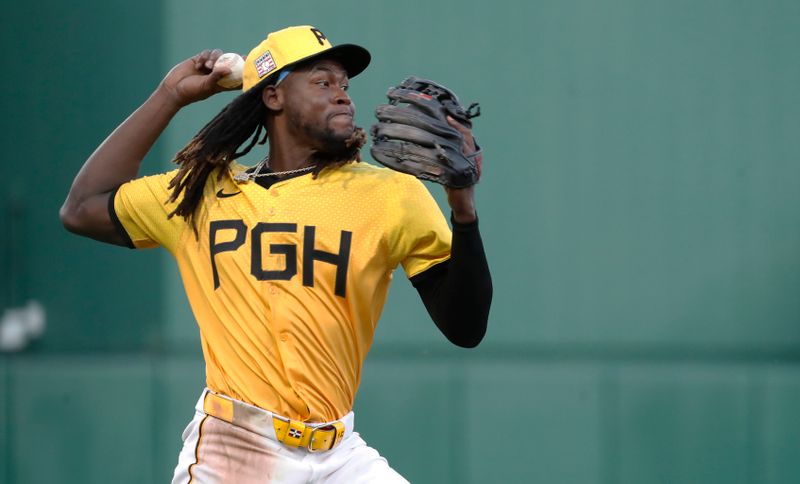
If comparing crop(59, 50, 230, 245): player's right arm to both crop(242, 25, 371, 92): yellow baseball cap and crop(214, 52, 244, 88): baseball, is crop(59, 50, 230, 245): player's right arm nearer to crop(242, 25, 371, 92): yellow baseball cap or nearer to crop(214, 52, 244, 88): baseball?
crop(214, 52, 244, 88): baseball

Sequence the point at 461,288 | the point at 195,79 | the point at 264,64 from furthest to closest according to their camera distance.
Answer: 1. the point at 195,79
2. the point at 264,64
3. the point at 461,288

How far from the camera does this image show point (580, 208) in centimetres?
630

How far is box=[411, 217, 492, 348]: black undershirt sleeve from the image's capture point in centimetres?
342

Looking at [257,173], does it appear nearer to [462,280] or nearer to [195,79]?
[195,79]

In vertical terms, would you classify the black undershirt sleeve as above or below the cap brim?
below

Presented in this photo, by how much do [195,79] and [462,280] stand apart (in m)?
1.09

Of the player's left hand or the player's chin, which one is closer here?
the player's left hand

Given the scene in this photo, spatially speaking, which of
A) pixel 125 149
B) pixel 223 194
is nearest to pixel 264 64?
pixel 223 194

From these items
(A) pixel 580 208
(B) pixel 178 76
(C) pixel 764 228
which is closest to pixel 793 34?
(C) pixel 764 228

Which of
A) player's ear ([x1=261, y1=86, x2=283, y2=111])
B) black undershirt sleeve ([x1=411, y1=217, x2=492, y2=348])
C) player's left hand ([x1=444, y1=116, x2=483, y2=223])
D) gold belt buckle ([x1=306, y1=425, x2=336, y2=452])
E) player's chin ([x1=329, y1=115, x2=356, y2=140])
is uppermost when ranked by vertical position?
player's ear ([x1=261, y1=86, x2=283, y2=111])

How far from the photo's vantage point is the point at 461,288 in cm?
347

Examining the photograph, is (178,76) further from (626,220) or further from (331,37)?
(626,220)

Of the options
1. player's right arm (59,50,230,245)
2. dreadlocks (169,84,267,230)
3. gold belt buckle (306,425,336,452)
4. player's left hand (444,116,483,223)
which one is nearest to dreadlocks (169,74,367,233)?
dreadlocks (169,84,267,230)

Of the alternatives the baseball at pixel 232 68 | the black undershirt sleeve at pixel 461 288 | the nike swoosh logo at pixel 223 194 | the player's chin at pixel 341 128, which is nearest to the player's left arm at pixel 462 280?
the black undershirt sleeve at pixel 461 288
